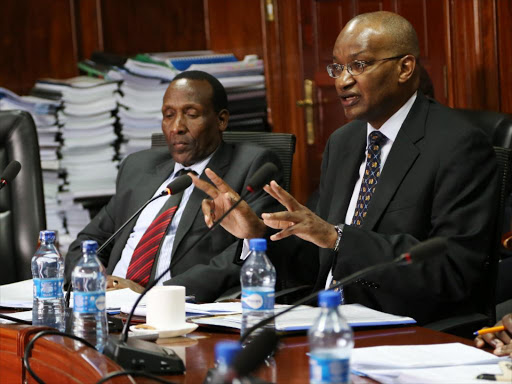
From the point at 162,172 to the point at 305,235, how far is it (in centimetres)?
122

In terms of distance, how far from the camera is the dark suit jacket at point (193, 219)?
265 centimetres

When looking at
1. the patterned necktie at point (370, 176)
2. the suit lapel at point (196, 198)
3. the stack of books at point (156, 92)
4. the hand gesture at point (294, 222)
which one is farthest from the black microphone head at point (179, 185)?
the stack of books at point (156, 92)

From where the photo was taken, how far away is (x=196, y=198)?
9.63 ft

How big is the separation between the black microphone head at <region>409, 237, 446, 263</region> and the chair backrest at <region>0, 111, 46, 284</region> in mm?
1791

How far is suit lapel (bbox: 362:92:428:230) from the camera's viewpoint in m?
2.32

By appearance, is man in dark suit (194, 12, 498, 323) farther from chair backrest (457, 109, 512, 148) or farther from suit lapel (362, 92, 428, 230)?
chair backrest (457, 109, 512, 148)

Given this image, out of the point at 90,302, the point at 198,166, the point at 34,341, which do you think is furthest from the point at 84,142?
the point at 34,341

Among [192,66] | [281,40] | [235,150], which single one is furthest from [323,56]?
[235,150]

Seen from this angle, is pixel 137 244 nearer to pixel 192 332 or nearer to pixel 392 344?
pixel 192 332

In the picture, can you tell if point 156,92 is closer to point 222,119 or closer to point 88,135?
point 88,135

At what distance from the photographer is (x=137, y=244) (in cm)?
297

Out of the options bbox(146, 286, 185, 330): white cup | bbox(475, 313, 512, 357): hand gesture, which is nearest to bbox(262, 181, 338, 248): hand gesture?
bbox(146, 286, 185, 330): white cup

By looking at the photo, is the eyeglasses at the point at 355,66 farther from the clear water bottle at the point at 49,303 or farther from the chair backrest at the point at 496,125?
the clear water bottle at the point at 49,303

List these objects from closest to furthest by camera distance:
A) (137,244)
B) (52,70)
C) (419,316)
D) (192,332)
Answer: (192,332) < (419,316) < (137,244) < (52,70)
